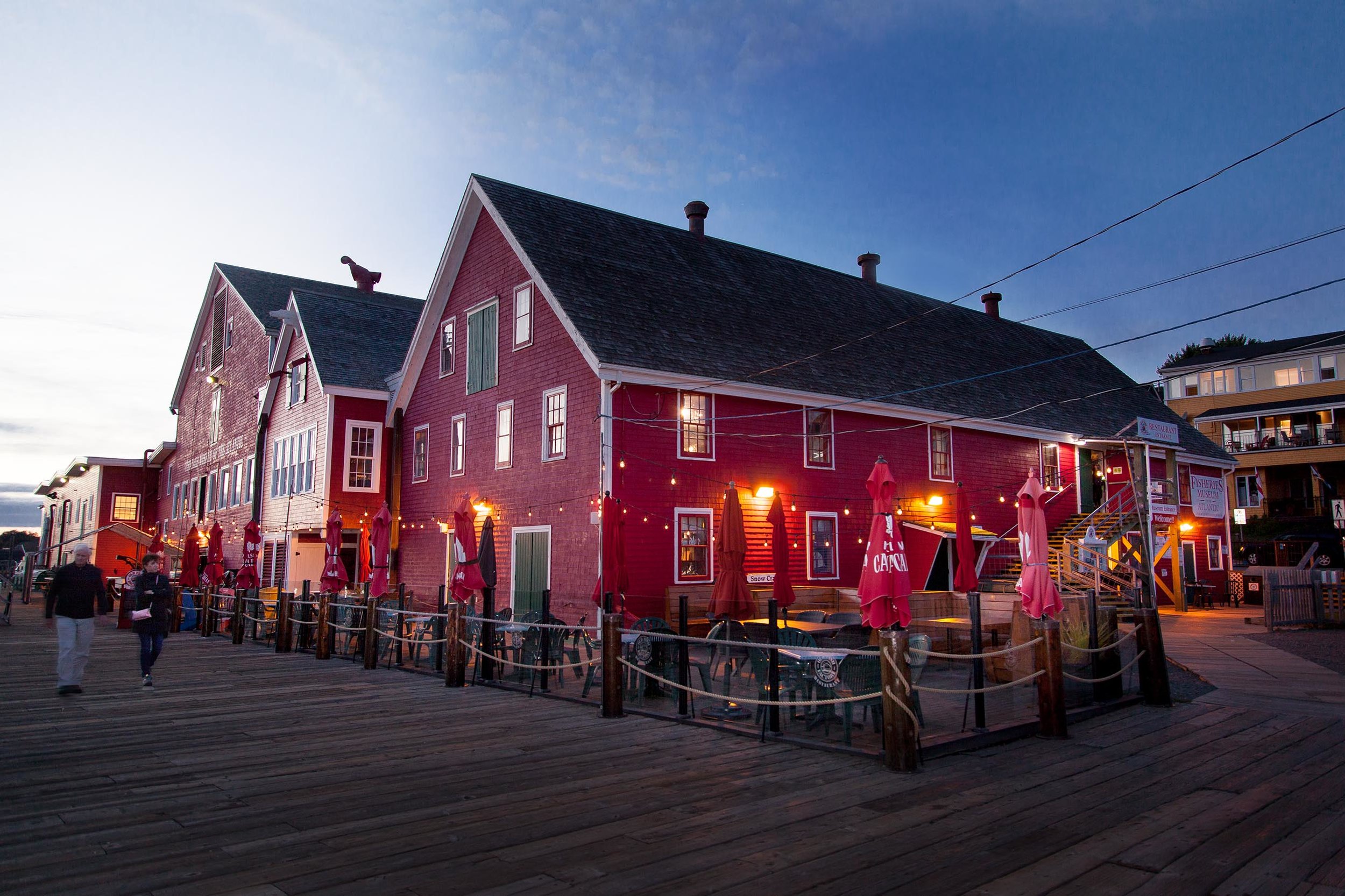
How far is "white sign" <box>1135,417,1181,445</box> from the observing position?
25.2 metres

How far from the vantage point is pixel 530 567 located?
1981 centimetres

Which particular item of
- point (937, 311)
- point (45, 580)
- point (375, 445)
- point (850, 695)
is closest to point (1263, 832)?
point (850, 695)

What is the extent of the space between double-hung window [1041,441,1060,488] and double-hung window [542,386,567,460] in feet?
51.0

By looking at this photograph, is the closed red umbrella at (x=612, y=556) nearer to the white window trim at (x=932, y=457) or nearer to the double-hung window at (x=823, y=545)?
the double-hung window at (x=823, y=545)

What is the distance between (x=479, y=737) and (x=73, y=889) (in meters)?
4.22

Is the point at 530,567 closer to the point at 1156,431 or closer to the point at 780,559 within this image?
the point at 780,559

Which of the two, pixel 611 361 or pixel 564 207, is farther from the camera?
pixel 564 207

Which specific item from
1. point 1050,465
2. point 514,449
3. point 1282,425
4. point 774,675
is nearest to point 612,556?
point 514,449

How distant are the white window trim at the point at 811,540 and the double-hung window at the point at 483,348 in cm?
828

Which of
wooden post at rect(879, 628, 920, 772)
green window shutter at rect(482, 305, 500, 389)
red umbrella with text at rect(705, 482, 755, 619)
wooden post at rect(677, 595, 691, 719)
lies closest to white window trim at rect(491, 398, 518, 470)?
green window shutter at rect(482, 305, 500, 389)

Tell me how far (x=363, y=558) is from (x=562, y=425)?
9208 mm

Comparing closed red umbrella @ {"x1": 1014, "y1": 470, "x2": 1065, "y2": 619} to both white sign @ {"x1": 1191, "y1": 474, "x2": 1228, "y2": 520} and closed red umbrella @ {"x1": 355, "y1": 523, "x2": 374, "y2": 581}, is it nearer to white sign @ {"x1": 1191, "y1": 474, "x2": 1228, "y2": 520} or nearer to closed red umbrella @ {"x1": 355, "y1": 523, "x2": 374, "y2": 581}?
closed red umbrella @ {"x1": 355, "y1": 523, "x2": 374, "y2": 581}

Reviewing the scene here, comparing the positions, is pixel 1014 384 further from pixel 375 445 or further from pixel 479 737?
pixel 479 737

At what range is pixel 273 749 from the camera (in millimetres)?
8016
